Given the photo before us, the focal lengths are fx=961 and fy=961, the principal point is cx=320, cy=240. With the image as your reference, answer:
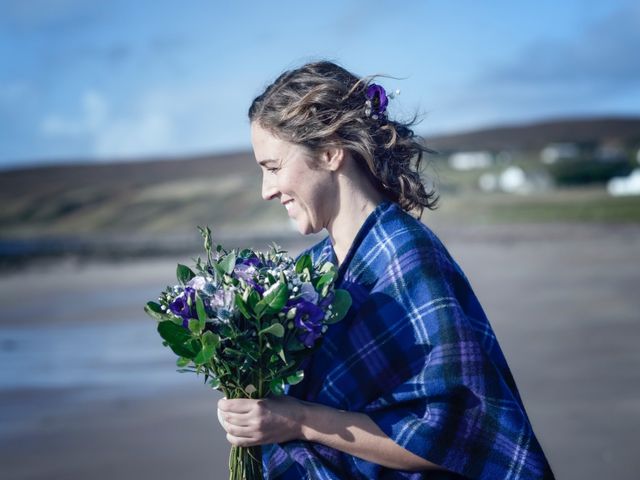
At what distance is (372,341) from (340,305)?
159mm

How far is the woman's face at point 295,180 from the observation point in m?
2.41

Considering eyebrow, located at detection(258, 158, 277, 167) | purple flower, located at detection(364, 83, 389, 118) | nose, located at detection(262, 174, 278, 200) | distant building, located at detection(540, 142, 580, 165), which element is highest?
distant building, located at detection(540, 142, 580, 165)

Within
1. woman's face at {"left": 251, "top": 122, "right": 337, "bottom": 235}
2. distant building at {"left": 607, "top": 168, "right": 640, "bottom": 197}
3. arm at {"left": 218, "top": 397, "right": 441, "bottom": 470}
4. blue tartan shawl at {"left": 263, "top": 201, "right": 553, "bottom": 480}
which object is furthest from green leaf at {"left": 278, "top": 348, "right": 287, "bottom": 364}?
distant building at {"left": 607, "top": 168, "right": 640, "bottom": 197}

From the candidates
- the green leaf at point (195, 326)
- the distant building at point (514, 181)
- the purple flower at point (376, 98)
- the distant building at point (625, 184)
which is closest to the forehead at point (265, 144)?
the purple flower at point (376, 98)

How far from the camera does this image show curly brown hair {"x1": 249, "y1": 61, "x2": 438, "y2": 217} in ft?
7.86

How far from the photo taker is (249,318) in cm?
216

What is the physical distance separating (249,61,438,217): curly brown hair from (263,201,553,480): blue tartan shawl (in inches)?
5.3

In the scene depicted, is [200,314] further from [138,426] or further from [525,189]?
[525,189]

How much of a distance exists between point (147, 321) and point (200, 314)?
9.99 meters

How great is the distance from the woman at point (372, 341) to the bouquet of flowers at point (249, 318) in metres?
0.08

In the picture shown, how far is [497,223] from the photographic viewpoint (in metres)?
25.9

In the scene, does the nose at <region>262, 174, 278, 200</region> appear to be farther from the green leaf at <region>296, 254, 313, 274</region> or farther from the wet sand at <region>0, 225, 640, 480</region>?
the wet sand at <region>0, 225, 640, 480</region>

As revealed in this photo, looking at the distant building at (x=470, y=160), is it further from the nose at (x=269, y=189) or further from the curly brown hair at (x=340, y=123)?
the nose at (x=269, y=189)

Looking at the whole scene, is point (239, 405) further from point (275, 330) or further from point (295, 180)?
point (295, 180)
